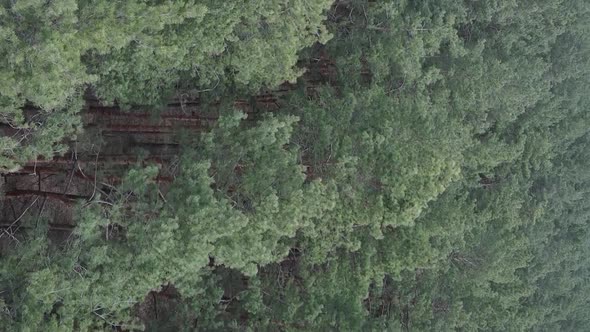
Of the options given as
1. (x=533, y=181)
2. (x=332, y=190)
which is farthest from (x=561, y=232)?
(x=332, y=190)

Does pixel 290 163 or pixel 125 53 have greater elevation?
pixel 125 53

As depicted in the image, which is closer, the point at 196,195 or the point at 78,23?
the point at 78,23

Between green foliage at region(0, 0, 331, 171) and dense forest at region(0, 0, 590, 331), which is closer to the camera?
green foliage at region(0, 0, 331, 171)

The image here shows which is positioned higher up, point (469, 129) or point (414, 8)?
point (414, 8)

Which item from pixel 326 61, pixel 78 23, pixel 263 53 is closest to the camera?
pixel 78 23

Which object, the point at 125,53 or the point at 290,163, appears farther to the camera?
the point at 290,163

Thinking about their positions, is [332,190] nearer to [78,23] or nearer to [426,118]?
[426,118]

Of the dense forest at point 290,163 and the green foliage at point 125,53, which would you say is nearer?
the green foliage at point 125,53

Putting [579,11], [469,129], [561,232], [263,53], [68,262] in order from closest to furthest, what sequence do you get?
[68,262] → [263,53] → [469,129] → [579,11] → [561,232]
